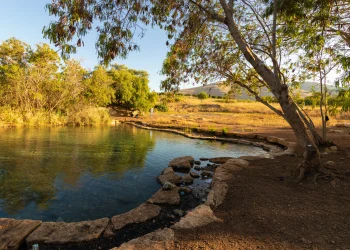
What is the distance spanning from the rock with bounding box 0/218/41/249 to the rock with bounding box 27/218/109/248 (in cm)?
11

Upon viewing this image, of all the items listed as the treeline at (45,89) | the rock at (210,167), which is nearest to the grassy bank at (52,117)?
the treeline at (45,89)

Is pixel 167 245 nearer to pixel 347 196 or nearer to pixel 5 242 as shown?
pixel 5 242

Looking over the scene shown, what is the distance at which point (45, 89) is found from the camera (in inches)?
837

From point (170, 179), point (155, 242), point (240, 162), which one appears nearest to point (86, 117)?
point (170, 179)

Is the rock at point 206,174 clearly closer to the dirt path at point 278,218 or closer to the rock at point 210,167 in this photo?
the rock at point 210,167

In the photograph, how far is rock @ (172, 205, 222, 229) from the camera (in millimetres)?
3145

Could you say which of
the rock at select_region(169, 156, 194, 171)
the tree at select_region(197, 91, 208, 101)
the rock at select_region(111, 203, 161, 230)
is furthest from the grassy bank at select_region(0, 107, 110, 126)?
the tree at select_region(197, 91, 208, 101)

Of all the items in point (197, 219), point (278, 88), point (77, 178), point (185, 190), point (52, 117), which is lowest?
point (77, 178)

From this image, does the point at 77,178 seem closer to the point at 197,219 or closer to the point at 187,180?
the point at 187,180

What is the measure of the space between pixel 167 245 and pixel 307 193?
3.40 metres

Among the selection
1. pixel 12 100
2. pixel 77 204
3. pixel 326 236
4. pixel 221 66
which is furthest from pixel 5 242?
pixel 12 100

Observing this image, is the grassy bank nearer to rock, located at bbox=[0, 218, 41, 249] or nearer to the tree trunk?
rock, located at bbox=[0, 218, 41, 249]

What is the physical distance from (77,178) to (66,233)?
11.6 ft

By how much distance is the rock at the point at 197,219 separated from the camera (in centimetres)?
314
